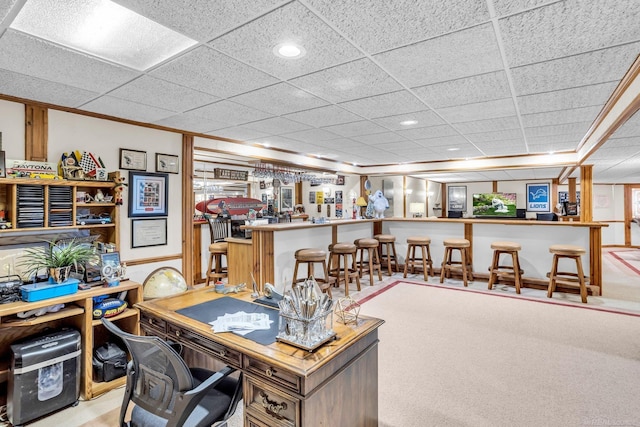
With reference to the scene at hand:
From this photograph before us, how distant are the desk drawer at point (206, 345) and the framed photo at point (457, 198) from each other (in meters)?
12.1

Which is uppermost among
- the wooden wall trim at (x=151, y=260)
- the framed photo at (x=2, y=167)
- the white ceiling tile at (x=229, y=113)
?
the white ceiling tile at (x=229, y=113)

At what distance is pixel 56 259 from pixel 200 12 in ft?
6.50

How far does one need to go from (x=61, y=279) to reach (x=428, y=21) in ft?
9.57

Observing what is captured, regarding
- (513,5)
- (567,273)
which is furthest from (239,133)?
(567,273)

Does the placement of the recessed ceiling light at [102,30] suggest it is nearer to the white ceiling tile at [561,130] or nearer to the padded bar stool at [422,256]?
the white ceiling tile at [561,130]

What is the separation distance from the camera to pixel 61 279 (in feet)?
7.52

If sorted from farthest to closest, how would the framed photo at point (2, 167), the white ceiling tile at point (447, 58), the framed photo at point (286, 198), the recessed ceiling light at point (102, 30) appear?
the framed photo at point (286, 198)
the framed photo at point (2, 167)
the white ceiling tile at point (447, 58)
the recessed ceiling light at point (102, 30)

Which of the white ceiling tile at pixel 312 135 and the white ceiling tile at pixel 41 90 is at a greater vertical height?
the white ceiling tile at pixel 312 135

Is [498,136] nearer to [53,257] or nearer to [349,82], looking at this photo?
[349,82]

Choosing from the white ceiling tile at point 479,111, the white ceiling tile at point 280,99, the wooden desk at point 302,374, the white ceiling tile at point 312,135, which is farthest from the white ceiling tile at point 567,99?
the wooden desk at point 302,374

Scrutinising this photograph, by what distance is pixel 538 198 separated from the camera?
10953 millimetres

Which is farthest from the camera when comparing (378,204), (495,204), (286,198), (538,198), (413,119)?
(495,204)

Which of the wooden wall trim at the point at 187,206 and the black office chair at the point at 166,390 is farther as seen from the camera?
the wooden wall trim at the point at 187,206

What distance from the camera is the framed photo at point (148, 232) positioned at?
3.83 m
